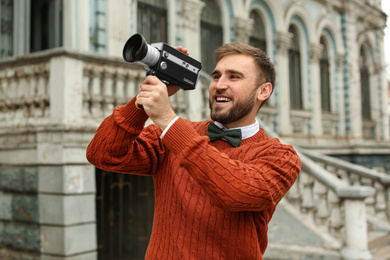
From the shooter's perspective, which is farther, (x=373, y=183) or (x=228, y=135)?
(x=373, y=183)

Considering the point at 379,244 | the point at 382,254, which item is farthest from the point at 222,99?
the point at 379,244

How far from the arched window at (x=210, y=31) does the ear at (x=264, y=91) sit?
7.79 m

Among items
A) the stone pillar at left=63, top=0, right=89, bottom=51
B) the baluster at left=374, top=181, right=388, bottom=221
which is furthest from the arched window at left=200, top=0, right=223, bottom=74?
the baluster at left=374, top=181, right=388, bottom=221

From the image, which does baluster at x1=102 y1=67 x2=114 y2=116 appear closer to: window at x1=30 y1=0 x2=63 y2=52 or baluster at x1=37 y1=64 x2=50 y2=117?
baluster at x1=37 y1=64 x2=50 y2=117

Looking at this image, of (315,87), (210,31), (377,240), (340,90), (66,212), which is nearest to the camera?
(66,212)

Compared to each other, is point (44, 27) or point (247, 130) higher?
point (44, 27)

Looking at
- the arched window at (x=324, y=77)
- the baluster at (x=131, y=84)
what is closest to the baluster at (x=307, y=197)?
the baluster at (x=131, y=84)

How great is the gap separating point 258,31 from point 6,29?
6183mm

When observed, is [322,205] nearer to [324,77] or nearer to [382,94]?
[324,77]

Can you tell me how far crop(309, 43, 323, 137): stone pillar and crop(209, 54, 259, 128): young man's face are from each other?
1099 centimetres

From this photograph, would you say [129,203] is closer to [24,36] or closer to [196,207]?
[24,36]

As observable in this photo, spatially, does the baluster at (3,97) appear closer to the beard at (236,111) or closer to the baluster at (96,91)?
the baluster at (96,91)

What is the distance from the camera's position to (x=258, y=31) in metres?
11.2

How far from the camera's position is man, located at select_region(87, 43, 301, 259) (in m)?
1.52
